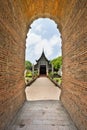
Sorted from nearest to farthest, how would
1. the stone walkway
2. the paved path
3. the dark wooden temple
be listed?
the stone walkway
the paved path
the dark wooden temple

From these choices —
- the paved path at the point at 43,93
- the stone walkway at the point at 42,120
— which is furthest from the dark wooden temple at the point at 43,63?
the stone walkway at the point at 42,120

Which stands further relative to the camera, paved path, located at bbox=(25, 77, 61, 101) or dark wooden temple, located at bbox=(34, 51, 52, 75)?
dark wooden temple, located at bbox=(34, 51, 52, 75)

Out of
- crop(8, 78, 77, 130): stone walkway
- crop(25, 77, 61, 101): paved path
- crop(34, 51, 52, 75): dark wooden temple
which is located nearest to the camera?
crop(8, 78, 77, 130): stone walkway

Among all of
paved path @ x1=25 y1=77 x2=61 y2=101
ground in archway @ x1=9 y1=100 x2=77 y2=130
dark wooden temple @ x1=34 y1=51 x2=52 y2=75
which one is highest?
dark wooden temple @ x1=34 y1=51 x2=52 y2=75

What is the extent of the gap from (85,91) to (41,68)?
130ft

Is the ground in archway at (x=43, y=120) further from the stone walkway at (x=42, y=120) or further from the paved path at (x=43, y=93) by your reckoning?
the paved path at (x=43, y=93)

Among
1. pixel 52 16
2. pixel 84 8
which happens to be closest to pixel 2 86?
pixel 84 8

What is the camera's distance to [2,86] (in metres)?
3.88

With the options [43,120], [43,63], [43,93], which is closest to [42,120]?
[43,120]

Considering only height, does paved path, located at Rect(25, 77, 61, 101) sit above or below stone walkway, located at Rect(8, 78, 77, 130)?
above

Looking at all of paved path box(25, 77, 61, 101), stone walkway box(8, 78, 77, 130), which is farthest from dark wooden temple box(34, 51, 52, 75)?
stone walkway box(8, 78, 77, 130)

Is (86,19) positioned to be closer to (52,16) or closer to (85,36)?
(85,36)

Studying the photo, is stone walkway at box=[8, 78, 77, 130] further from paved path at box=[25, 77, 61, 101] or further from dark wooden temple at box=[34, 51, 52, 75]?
dark wooden temple at box=[34, 51, 52, 75]

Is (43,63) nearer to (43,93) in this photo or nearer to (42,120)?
(43,93)
